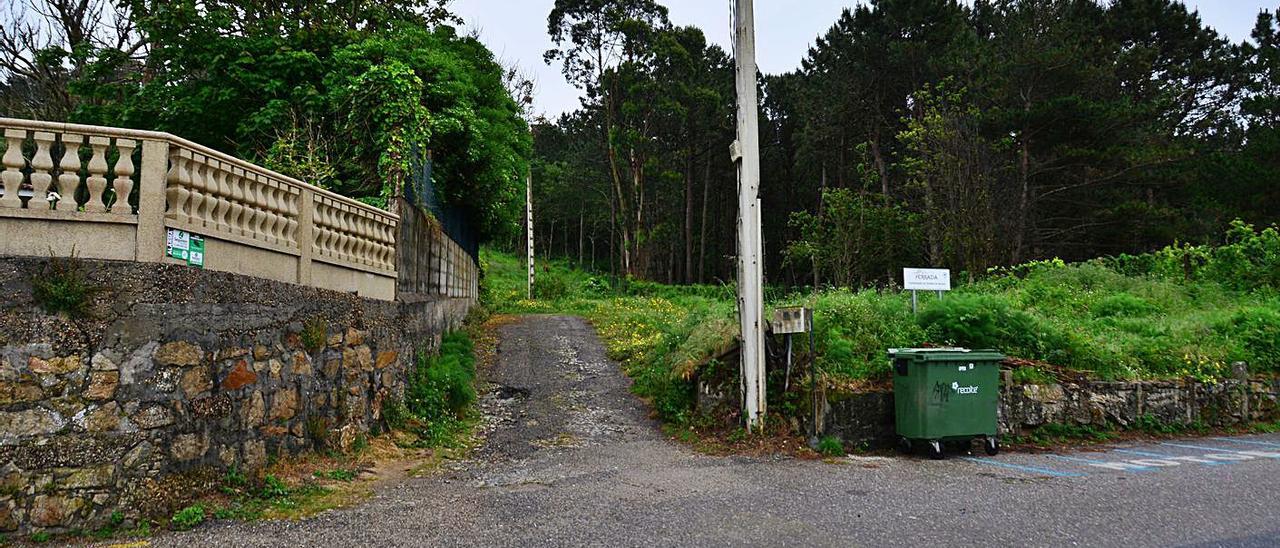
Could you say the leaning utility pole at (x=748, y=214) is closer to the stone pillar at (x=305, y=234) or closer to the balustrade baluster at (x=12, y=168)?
the stone pillar at (x=305, y=234)

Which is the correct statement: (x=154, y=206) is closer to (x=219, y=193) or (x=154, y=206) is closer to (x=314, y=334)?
(x=219, y=193)

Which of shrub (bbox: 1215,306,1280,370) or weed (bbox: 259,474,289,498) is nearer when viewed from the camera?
weed (bbox: 259,474,289,498)

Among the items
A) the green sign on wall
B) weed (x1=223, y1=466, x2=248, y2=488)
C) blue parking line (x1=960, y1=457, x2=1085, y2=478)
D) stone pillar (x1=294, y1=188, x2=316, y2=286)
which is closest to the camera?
the green sign on wall

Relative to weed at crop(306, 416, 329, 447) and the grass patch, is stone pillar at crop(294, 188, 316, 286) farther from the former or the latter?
the grass patch

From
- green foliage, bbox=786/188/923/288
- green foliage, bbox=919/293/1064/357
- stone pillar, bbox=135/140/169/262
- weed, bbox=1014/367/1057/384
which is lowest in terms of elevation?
weed, bbox=1014/367/1057/384

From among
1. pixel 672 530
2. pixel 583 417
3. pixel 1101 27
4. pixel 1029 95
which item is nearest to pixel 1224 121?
pixel 1101 27

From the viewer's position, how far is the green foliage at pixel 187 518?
17.0ft

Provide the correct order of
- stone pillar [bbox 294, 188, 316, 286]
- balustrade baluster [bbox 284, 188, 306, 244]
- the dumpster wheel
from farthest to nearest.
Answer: the dumpster wheel
stone pillar [bbox 294, 188, 316, 286]
balustrade baluster [bbox 284, 188, 306, 244]

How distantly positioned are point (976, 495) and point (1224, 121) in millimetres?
35172

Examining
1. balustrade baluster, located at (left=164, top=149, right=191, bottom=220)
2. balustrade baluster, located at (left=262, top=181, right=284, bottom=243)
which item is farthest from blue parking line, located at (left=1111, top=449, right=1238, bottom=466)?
balustrade baluster, located at (left=164, top=149, right=191, bottom=220)

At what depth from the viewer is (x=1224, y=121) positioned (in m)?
31.5

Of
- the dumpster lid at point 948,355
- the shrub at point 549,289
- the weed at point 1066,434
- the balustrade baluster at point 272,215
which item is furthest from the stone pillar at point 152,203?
the shrub at point 549,289

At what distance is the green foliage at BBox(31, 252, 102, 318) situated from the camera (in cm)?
498

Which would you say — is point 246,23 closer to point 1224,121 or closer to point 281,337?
point 281,337
